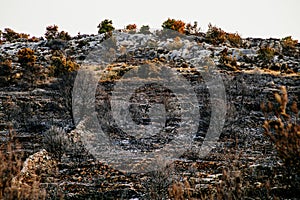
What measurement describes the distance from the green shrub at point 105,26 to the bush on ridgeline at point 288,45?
13.4 m

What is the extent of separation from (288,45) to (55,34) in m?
17.9

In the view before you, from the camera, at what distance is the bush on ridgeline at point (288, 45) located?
85.7 ft

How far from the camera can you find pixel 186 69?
21.5m

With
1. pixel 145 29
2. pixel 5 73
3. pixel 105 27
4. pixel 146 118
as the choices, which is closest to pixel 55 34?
pixel 105 27

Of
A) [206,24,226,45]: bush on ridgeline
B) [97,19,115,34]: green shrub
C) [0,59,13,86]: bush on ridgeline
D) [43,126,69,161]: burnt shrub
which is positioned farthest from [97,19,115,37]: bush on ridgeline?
[43,126,69,161]: burnt shrub

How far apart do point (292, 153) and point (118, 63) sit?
20.1 meters

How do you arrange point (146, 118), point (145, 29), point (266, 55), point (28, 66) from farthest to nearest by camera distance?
point (145, 29)
point (266, 55)
point (28, 66)
point (146, 118)

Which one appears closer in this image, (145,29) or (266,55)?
(266,55)

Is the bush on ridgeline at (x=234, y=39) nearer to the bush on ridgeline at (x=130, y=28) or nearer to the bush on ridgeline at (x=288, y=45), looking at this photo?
the bush on ridgeline at (x=288, y=45)

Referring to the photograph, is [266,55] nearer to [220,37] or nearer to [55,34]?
[220,37]

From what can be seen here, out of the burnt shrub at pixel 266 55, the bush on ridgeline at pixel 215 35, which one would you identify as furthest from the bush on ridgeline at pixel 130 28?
the burnt shrub at pixel 266 55

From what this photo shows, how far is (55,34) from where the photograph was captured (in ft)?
106

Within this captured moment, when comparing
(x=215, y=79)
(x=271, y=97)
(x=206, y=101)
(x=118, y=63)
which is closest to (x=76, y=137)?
(x=206, y=101)

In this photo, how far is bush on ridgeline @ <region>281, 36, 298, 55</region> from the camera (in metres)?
26.1
